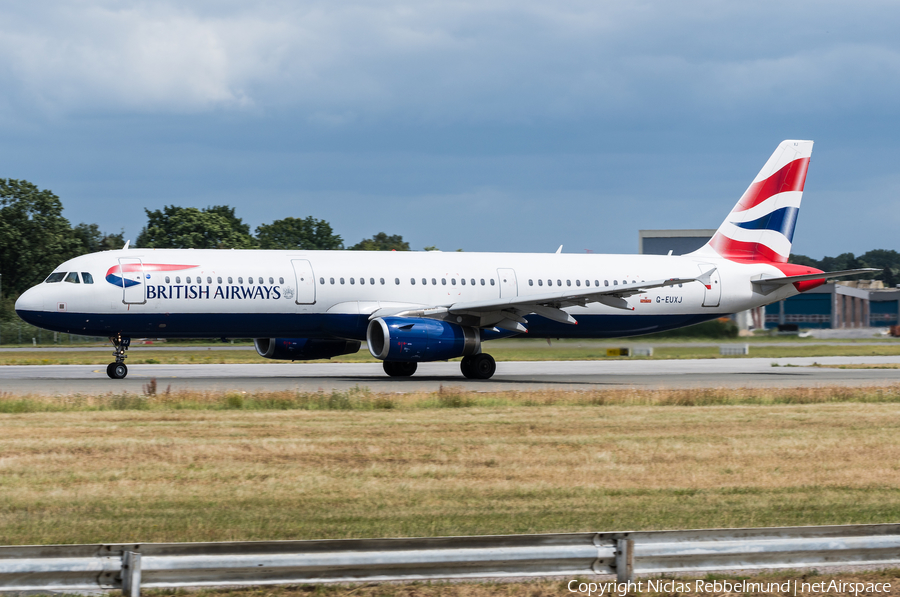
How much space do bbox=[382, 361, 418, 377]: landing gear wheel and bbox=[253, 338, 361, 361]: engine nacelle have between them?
1284 millimetres

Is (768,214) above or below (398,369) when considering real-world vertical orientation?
above

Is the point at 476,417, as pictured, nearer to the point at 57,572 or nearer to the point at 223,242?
the point at 57,572

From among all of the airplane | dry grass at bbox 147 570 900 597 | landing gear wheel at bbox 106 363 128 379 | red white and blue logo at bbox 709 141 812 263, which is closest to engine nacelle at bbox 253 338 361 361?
the airplane

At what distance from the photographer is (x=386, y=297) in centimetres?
2838

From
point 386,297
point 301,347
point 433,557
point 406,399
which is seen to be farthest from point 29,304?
point 433,557

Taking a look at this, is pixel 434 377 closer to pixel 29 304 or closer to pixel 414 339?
pixel 414 339

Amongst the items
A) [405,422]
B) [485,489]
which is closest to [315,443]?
[405,422]

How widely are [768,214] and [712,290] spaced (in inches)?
159

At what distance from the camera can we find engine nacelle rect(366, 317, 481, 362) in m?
25.4

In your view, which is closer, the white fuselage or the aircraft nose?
the aircraft nose

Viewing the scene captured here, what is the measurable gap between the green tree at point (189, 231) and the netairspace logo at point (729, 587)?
83177mm

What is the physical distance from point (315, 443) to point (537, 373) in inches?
753

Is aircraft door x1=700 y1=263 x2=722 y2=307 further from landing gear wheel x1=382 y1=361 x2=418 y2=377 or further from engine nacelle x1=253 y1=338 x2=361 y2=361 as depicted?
engine nacelle x1=253 y1=338 x2=361 y2=361

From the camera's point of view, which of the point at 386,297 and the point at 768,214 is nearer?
the point at 386,297
